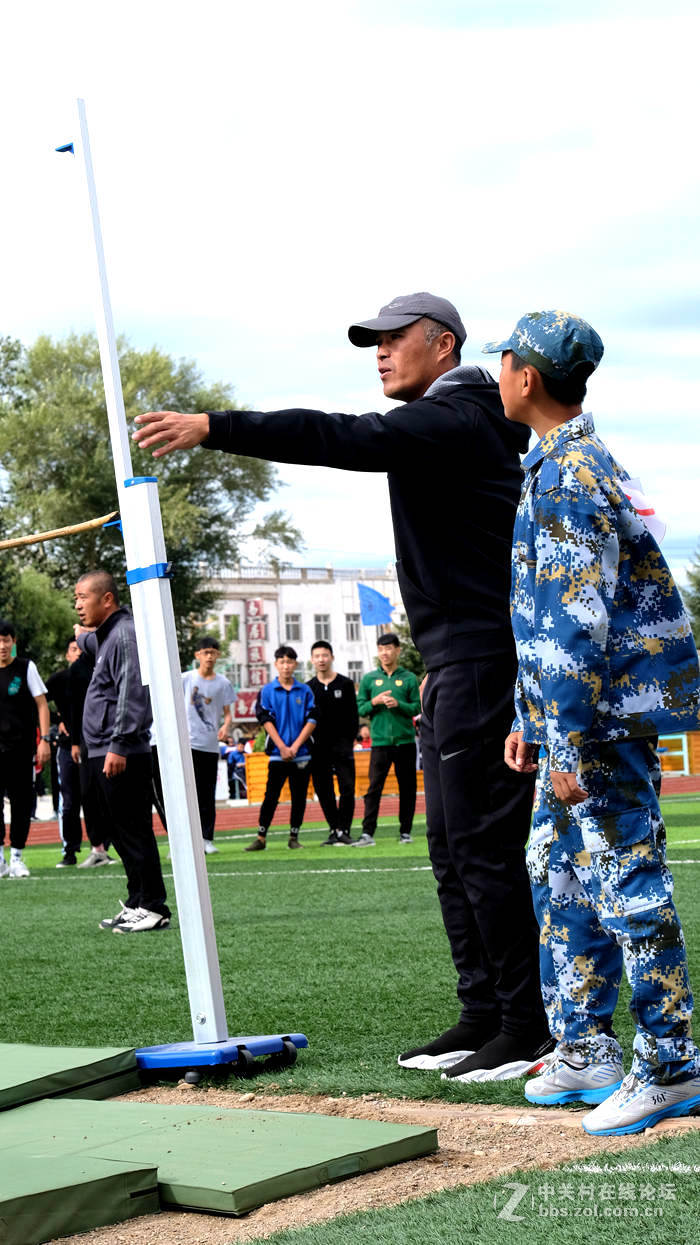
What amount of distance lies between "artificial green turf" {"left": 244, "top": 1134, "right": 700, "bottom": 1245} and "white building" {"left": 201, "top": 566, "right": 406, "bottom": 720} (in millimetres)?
91474

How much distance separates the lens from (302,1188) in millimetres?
3152

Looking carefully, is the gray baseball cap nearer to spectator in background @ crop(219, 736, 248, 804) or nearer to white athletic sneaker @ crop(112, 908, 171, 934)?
white athletic sneaker @ crop(112, 908, 171, 934)

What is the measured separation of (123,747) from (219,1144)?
5084 millimetres

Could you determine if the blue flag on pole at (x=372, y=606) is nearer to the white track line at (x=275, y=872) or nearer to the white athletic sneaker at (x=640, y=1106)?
the white track line at (x=275, y=872)

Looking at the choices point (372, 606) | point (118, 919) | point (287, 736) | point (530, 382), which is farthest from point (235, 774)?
point (530, 382)

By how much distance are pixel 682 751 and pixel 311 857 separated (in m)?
20.0

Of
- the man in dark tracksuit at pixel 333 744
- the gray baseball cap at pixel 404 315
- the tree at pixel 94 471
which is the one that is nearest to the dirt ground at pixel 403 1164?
the gray baseball cap at pixel 404 315

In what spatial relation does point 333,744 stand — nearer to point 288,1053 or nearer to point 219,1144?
point 288,1053

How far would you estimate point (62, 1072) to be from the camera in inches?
163

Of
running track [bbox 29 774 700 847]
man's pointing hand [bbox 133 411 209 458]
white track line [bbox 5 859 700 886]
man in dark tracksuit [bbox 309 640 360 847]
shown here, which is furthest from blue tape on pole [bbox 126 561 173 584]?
running track [bbox 29 774 700 847]

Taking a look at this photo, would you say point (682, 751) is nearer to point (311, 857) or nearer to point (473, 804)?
point (311, 857)

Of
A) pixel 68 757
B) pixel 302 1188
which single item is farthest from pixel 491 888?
pixel 68 757

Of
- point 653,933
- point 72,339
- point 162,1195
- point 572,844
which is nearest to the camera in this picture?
point 162,1195

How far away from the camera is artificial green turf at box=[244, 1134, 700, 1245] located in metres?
2.58
